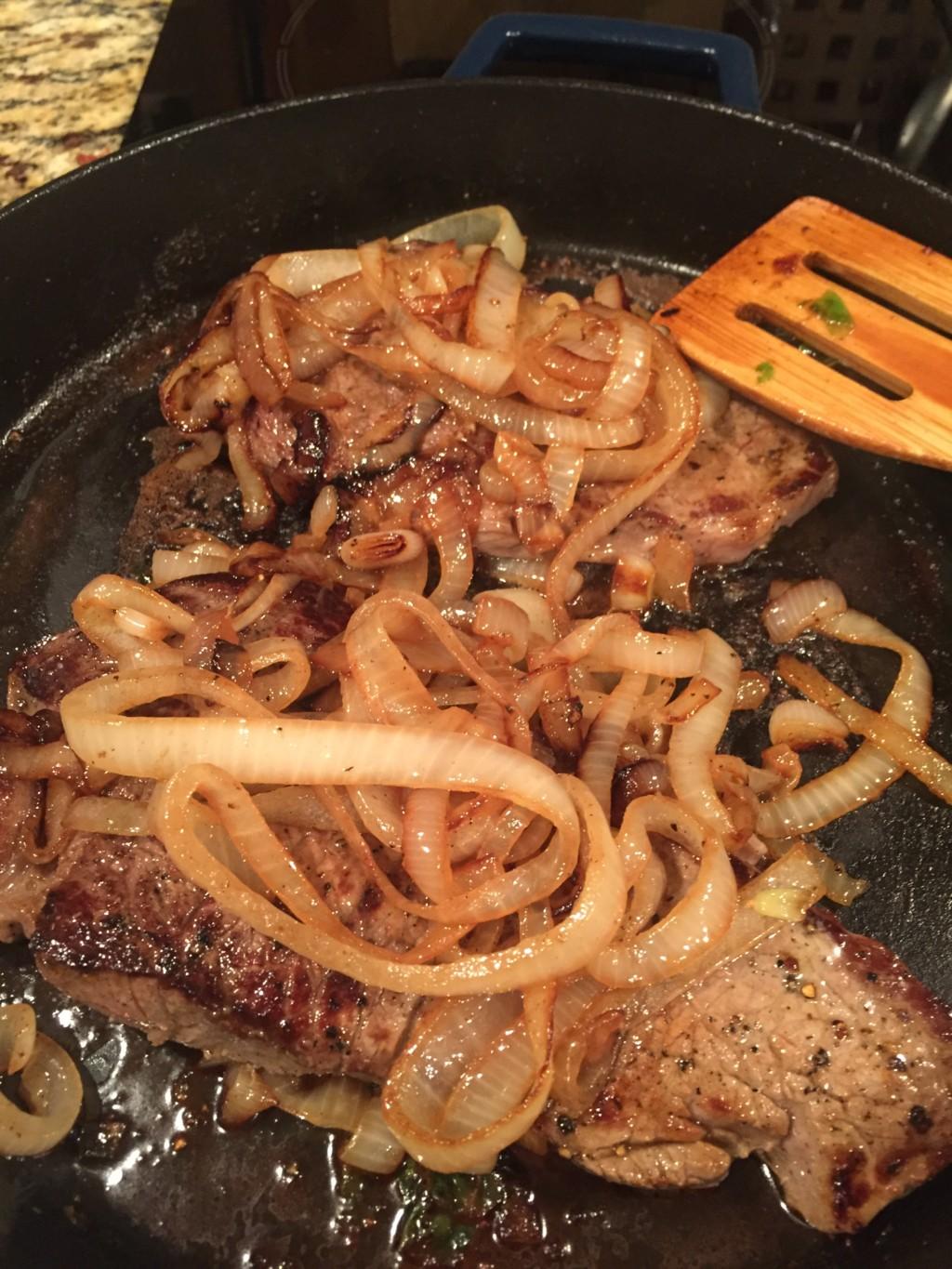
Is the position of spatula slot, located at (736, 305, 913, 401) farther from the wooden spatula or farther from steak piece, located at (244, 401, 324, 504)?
steak piece, located at (244, 401, 324, 504)

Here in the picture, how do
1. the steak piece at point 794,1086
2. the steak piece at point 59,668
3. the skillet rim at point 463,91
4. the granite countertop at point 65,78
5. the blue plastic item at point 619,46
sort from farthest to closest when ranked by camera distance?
the granite countertop at point 65,78 < the blue plastic item at point 619,46 < the skillet rim at point 463,91 < the steak piece at point 59,668 < the steak piece at point 794,1086

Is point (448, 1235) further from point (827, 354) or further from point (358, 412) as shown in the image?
point (827, 354)

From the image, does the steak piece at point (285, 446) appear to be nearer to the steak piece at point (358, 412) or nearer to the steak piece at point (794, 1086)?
the steak piece at point (358, 412)

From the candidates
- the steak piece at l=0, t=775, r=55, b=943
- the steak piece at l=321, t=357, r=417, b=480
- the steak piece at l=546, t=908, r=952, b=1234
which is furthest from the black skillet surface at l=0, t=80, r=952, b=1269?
the steak piece at l=321, t=357, r=417, b=480

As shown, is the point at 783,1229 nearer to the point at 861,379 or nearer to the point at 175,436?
the point at 861,379

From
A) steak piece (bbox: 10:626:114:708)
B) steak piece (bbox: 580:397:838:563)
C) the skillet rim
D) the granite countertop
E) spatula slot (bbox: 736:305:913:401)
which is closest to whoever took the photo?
steak piece (bbox: 10:626:114:708)

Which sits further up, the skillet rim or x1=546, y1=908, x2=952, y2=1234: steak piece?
the skillet rim

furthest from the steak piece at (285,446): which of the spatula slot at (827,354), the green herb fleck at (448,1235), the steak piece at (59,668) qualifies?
the green herb fleck at (448,1235)
